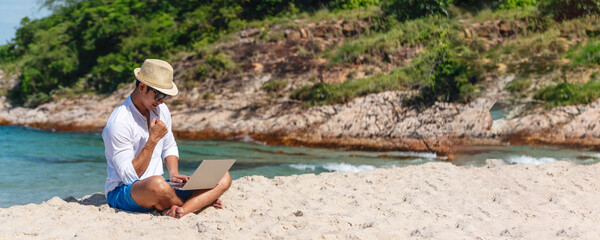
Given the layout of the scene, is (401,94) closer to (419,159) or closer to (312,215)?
(419,159)

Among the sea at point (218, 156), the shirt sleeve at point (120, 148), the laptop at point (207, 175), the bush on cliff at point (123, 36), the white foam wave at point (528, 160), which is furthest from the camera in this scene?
the bush on cliff at point (123, 36)

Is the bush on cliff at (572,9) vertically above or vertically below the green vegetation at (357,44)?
above

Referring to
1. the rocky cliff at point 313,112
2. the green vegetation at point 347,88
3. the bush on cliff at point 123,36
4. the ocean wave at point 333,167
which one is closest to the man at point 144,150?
the ocean wave at point 333,167

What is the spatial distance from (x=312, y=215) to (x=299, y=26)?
15783mm

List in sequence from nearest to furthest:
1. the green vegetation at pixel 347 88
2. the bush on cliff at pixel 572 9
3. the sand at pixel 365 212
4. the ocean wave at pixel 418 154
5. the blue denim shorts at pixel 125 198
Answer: the sand at pixel 365 212, the blue denim shorts at pixel 125 198, the ocean wave at pixel 418 154, the green vegetation at pixel 347 88, the bush on cliff at pixel 572 9

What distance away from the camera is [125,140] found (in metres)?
4.64

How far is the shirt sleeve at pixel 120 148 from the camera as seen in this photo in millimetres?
4598

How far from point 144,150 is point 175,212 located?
591 mm

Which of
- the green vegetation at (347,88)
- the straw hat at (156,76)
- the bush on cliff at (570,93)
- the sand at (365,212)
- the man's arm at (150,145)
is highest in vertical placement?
the straw hat at (156,76)

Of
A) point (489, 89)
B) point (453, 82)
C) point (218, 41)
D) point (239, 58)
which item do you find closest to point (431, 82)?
point (453, 82)

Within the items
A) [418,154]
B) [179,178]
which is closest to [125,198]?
[179,178]

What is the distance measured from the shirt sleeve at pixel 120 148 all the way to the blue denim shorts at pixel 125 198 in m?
0.19

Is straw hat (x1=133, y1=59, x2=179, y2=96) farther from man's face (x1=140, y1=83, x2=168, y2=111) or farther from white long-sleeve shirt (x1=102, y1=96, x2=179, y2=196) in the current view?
white long-sleeve shirt (x1=102, y1=96, x2=179, y2=196)

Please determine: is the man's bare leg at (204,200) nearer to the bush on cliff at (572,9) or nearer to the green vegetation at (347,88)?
the green vegetation at (347,88)
